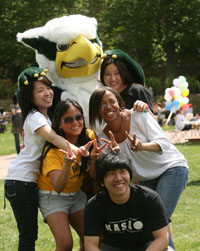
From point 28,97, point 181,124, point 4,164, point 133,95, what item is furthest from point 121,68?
point 181,124

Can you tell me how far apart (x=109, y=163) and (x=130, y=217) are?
1.34 ft

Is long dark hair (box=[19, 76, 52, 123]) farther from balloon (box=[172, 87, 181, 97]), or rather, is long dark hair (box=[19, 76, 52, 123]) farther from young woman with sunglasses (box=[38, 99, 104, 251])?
balloon (box=[172, 87, 181, 97])

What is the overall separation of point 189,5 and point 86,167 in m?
26.0

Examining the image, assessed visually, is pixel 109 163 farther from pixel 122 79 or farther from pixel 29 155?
pixel 122 79

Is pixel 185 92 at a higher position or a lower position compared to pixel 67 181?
higher

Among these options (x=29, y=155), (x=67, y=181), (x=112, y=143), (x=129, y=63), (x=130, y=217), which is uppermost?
(x=129, y=63)

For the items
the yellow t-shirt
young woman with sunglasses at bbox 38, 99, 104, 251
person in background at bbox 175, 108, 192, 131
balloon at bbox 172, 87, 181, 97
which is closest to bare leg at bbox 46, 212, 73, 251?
young woman with sunglasses at bbox 38, 99, 104, 251

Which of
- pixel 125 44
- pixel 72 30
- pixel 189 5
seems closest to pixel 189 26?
pixel 189 5

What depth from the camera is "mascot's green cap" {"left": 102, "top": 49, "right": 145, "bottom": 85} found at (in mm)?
3988

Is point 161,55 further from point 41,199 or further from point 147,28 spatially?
point 41,199

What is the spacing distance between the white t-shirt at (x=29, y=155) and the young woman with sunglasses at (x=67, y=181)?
0.27 ft

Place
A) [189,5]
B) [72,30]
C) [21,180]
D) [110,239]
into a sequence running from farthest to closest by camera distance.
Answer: [189,5], [72,30], [21,180], [110,239]

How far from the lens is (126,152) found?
355 cm

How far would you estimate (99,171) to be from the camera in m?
3.32
